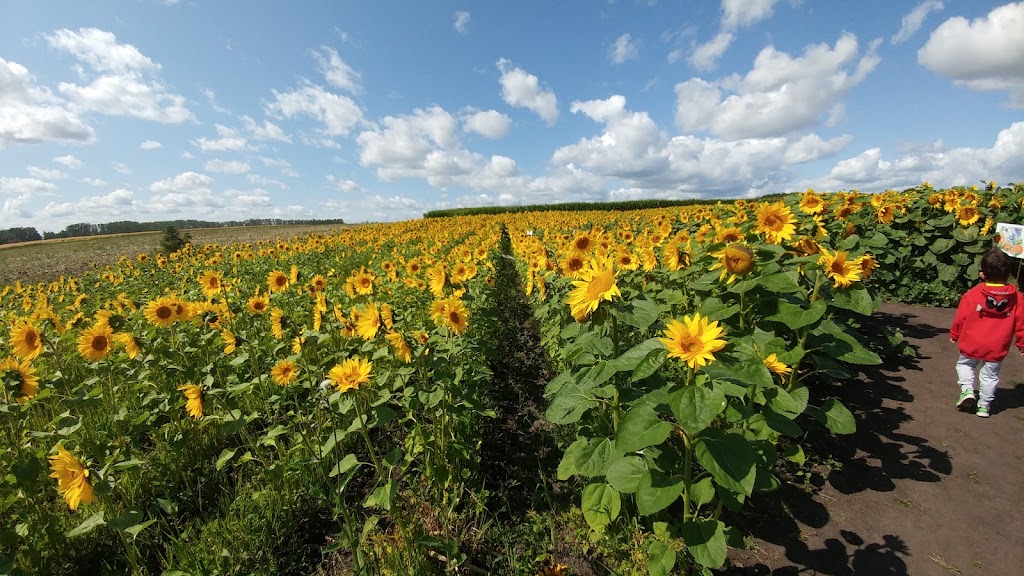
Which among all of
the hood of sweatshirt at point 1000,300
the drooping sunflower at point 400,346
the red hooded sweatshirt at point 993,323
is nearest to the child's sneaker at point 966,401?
the red hooded sweatshirt at point 993,323

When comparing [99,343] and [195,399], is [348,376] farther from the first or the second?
[99,343]

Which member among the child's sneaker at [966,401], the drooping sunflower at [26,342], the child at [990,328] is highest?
the drooping sunflower at [26,342]

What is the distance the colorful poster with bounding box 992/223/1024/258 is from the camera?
5.46 m

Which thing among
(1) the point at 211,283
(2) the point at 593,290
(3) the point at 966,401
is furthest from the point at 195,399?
(3) the point at 966,401

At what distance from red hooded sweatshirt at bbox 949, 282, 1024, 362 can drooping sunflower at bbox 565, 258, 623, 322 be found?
442 centimetres

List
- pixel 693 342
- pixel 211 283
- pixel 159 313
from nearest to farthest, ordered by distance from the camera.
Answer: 1. pixel 693 342
2. pixel 159 313
3. pixel 211 283

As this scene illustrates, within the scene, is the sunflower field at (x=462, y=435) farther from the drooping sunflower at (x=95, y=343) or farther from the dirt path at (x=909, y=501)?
the dirt path at (x=909, y=501)

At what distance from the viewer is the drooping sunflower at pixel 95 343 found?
3.42 metres

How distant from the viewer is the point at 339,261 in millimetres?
11992

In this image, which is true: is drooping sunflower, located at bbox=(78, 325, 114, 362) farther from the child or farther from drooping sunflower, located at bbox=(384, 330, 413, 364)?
the child

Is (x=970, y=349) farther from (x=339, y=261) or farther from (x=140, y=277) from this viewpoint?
(x=140, y=277)

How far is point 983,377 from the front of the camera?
4.04 meters

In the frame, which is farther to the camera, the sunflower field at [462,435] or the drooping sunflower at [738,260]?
the drooping sunflower at [738,260]

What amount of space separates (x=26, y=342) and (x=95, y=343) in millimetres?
512
